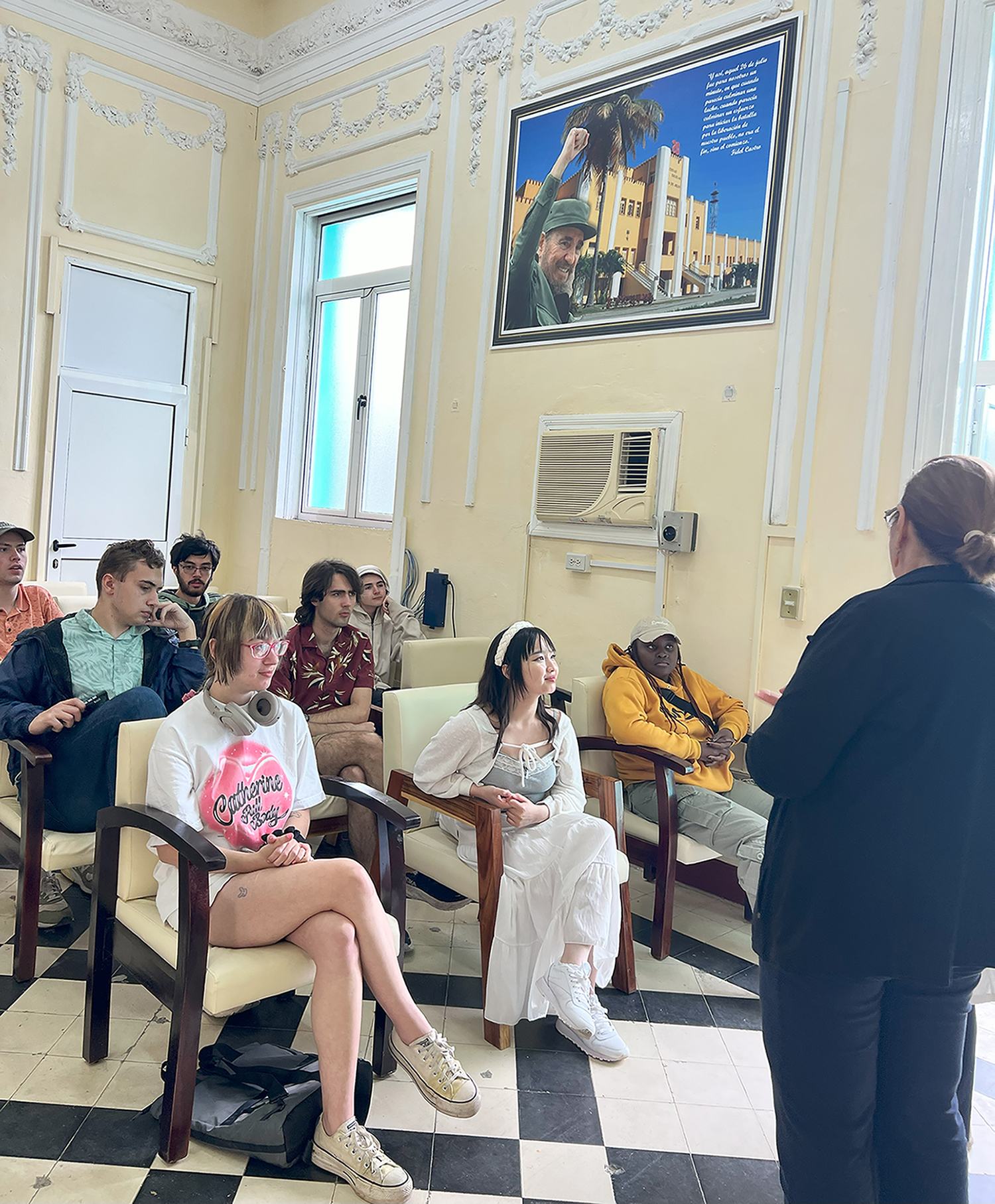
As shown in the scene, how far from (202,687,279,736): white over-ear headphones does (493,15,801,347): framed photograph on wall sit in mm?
2391

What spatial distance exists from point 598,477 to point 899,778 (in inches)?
110

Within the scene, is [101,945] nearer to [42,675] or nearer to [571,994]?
[42,675]

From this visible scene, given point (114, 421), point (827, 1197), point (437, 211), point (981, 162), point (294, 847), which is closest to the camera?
point (827, 1197)

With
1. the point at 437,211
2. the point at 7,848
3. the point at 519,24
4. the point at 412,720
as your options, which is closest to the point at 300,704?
the point at 412,720

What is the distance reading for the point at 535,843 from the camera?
8.39 ft

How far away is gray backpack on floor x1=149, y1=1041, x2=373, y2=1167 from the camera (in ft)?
6.31

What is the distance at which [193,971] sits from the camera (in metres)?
1.90

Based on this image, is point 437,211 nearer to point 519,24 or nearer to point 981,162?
point 519,24

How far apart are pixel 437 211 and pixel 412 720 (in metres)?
3.02

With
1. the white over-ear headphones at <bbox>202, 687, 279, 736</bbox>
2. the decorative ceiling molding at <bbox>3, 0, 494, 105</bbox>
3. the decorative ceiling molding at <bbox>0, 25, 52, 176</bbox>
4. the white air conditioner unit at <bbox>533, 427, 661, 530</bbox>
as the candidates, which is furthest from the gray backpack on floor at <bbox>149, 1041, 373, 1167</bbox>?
the decorative ceiling molding at <bbox>0, 25, 52, 176</bbox>

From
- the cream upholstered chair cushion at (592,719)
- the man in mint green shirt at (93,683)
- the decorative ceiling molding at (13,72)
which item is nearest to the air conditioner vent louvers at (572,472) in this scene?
the cream upholstered chair cushion at (592,719)

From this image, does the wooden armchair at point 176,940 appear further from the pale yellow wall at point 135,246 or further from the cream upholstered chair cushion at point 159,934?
the pale yellow wall at point 135,246

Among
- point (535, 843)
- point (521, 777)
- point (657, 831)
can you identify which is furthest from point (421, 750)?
point (657, 831)

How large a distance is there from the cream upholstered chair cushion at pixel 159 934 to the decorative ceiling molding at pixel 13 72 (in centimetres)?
418
